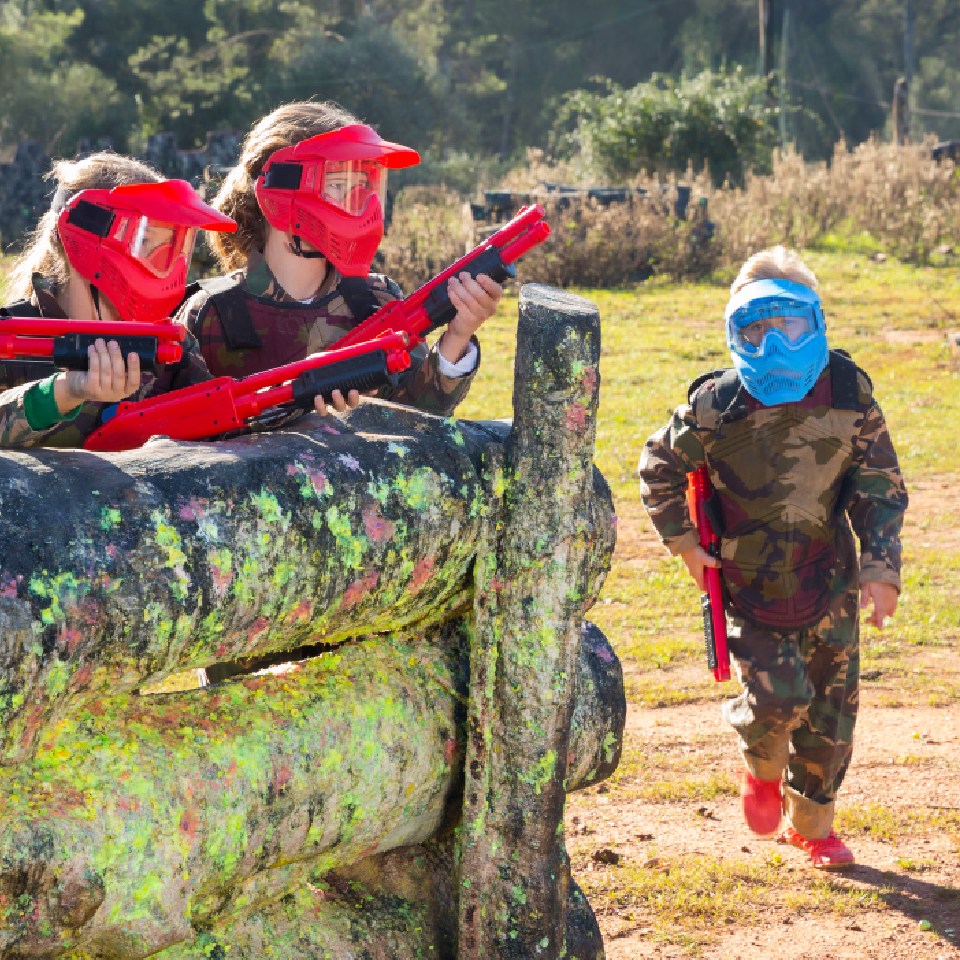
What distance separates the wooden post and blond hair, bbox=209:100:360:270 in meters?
0.95

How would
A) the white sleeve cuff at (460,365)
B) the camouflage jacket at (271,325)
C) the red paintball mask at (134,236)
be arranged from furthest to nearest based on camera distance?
the camouflage jacket at (271,325), the white sleeve cuff at (460,365), the red paintball mask at (134,236)

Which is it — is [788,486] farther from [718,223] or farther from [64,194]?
[718,223]

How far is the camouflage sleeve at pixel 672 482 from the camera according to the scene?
4207mm

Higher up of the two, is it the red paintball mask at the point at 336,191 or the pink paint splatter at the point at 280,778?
the red paintball mask at the point at 336,191

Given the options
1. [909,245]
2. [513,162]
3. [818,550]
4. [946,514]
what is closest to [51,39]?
[513,162]

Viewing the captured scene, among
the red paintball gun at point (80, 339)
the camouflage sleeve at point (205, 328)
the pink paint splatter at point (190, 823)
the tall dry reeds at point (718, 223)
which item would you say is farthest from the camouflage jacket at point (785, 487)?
the tall dry reeds at point (718, 223)

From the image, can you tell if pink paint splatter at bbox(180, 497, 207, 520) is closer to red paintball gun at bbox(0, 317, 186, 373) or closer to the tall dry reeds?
red paintball gun at bbox(0, 317, 186, 373)

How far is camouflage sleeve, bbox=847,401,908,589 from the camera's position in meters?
4.02

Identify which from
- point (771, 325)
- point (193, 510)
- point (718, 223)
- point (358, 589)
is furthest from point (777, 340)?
point (718, 223)

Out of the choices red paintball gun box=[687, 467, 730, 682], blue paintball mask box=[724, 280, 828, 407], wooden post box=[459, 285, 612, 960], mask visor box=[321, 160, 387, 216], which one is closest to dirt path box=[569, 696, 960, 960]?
red paintball gun box=[687, 467, 730, 682]

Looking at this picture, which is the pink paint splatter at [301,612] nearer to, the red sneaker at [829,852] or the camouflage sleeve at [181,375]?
the camouflage sleeve at [181,375]

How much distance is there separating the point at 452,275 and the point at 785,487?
55.9 inches

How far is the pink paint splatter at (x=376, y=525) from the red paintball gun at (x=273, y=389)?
31 centimetres

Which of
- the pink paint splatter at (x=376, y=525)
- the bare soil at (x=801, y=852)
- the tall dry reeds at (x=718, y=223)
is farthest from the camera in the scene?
the tall dry reeds at (x=718, y=223)
